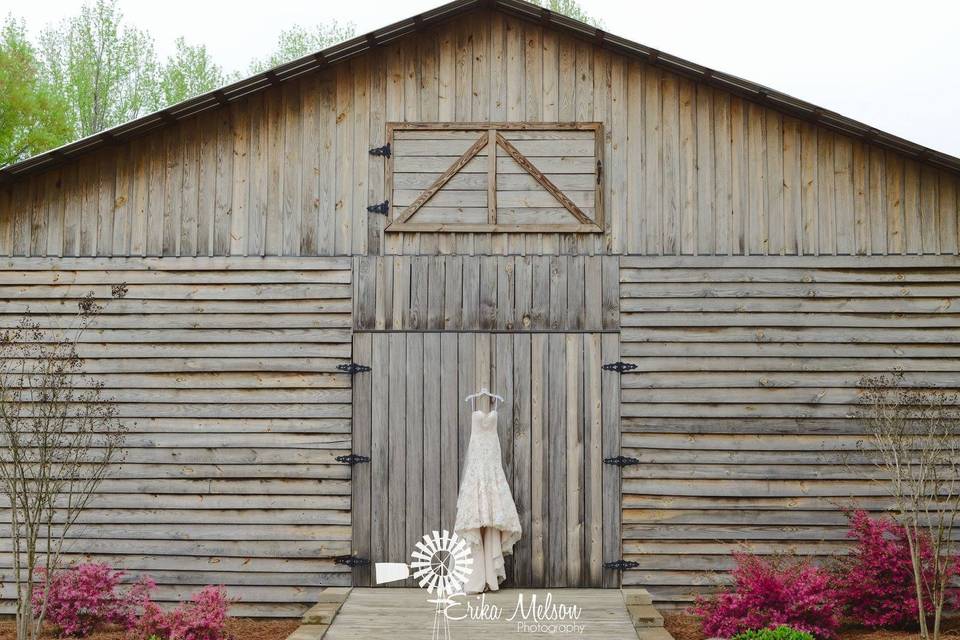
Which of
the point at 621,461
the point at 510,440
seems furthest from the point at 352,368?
the point at 621,461

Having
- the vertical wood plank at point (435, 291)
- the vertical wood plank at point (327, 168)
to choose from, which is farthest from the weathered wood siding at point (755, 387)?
the vertical wood plank at point (327, 168)

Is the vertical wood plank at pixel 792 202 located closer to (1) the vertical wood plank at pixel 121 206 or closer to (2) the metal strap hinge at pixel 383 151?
(2) the metal strap hinge at pixel 383 151

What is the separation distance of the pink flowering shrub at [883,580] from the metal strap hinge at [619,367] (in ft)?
7.46

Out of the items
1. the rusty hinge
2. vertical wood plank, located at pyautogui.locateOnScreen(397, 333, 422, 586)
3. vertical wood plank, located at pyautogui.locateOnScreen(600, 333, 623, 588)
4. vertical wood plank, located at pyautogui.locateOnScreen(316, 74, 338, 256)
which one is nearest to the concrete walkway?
vertical wood plank, located at pyautogui.locateOnScreen(600, 333, 623, 588)

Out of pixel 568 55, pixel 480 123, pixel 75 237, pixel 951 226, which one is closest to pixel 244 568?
pixel 75 237

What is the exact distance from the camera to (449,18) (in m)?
7.90

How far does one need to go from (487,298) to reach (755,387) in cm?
251

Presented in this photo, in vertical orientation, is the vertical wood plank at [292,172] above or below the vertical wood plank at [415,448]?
above

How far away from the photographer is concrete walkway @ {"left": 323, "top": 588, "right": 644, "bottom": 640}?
6.16 metres

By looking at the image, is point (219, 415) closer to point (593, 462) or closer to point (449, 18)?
point (593, 462)

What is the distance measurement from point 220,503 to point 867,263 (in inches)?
242

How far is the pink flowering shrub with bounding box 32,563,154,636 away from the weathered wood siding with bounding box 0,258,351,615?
57cm

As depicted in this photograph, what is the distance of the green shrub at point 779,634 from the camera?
596 cm

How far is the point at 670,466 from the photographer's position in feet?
25.2
